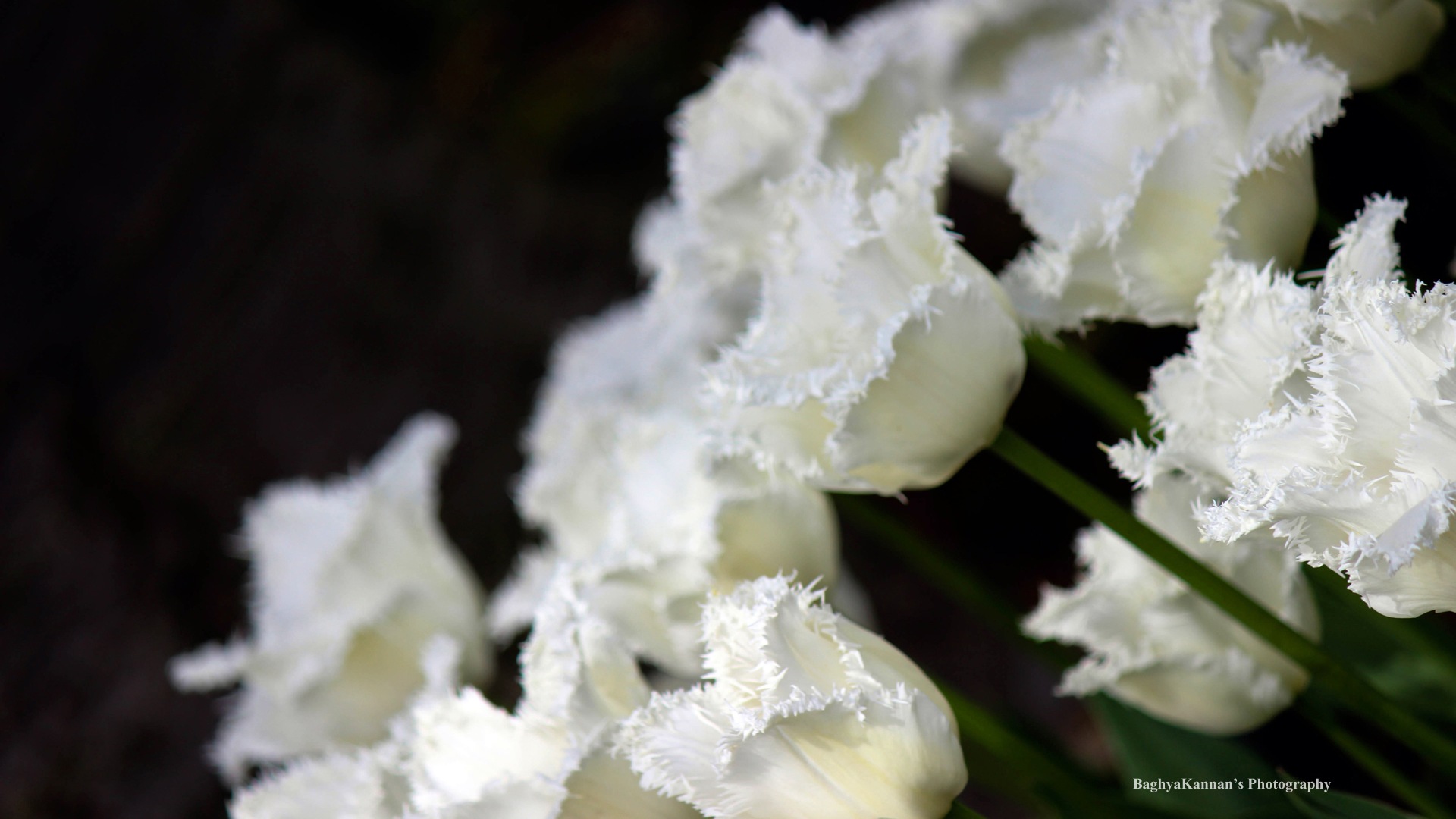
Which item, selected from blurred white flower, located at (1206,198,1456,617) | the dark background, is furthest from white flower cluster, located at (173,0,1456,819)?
the dark background

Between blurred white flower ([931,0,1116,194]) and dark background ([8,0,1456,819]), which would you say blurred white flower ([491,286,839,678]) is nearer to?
blurred white flower ([931,0,1116,194])

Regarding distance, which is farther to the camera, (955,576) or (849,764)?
(955,576)

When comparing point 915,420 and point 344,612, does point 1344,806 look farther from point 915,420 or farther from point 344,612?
point 344,612

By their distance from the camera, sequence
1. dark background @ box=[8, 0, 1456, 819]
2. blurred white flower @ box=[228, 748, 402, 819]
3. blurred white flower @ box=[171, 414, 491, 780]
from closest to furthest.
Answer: blurred white flower @ box=[228, 748, 402, 819]
blurred white flower @ box=[171, 414, 491, 780]
dark background @ box=[8, 0, 1456, 819]

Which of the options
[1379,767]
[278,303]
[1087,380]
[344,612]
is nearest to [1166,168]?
[1087,380]

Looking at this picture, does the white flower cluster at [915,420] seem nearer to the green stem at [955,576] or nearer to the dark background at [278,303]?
the green stem at [955,576]

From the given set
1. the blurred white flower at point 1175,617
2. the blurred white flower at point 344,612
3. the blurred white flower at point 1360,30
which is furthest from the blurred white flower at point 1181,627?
the blurred white flower at point 344,612
